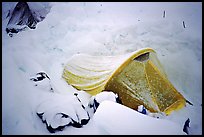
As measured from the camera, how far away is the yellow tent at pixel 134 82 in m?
4.03

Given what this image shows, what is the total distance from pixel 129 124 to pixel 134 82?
1.55 m

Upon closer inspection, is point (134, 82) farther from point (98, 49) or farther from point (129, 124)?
point (98, 49)

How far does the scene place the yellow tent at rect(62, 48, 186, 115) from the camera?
13.2 feet

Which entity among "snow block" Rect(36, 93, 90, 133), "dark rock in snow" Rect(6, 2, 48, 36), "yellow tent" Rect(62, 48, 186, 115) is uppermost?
"dark rock in snow" Rect(6, 2, 48, 36)

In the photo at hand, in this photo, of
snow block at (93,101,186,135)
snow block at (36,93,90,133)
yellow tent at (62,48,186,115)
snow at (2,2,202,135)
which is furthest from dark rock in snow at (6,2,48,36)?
snow block at (93,101,186,135)

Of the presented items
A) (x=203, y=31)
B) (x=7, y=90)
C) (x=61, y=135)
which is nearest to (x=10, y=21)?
(x=7, y=90)

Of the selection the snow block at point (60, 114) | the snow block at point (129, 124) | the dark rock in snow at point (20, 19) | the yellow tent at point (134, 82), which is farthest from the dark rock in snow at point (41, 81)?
the dark rock in snow at point (20, 19)

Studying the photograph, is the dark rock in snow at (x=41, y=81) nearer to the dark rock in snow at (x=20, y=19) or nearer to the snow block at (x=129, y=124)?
the snow block at (x=129, y=124)

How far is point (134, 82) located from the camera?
4.08m

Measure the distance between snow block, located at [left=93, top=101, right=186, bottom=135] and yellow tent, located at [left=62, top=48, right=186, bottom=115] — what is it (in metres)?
1.26

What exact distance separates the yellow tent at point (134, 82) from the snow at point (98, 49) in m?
0.22

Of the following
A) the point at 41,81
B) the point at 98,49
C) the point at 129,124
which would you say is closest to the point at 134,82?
the point at 129,124

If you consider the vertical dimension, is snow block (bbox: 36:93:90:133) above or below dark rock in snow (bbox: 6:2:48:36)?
below

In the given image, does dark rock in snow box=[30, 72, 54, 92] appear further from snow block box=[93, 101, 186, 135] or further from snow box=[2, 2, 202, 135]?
snow block box=[93, 101, 186, 135]
